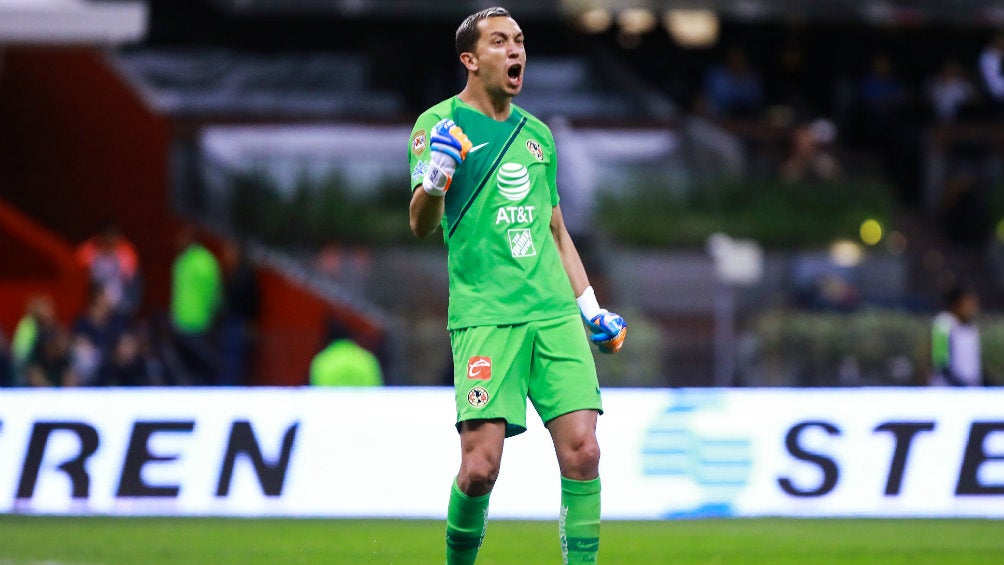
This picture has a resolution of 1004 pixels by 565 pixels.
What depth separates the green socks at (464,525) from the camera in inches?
291

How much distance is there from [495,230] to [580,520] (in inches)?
47.2

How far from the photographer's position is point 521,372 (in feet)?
24.2

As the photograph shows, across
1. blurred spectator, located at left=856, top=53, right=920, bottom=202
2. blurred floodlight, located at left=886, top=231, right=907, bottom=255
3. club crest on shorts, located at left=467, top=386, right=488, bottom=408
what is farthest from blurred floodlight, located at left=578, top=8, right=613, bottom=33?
club crest on shorts, located at left=467, top=386, right=488, bottom=408

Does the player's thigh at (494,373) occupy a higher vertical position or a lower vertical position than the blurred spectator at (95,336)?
higher

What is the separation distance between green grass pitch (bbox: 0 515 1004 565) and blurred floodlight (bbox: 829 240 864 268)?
354 inches

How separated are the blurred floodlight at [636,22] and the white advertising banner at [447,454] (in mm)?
17301

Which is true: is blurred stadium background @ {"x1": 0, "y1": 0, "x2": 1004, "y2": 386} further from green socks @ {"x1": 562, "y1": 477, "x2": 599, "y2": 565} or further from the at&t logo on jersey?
green socks @ {"x1": 562, "y1": 477, "x2": 599, "y2": 565}

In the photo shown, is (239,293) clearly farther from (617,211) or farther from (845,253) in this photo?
(845,253)

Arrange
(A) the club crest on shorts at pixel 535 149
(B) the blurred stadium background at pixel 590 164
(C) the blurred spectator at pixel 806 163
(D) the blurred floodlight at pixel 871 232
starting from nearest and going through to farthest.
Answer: (A) the club crest on shorts at pixel 535 149, (B) the blurred stadium background at pixel 590 164, (D) the blurred floodlight at pixel 871 232, (C) the blurred spectator at pixel 806 163

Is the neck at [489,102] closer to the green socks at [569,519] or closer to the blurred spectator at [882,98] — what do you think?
the green socks at [569,519]

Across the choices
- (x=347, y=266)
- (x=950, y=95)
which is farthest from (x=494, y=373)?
(x=950, y=95)

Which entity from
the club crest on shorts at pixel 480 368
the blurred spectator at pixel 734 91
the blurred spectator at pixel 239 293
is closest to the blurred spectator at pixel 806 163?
the blurred spectator at pixel 734 91

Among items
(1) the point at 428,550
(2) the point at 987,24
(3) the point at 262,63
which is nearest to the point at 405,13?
(3) the point at 262,63

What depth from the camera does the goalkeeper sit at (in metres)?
7.28
